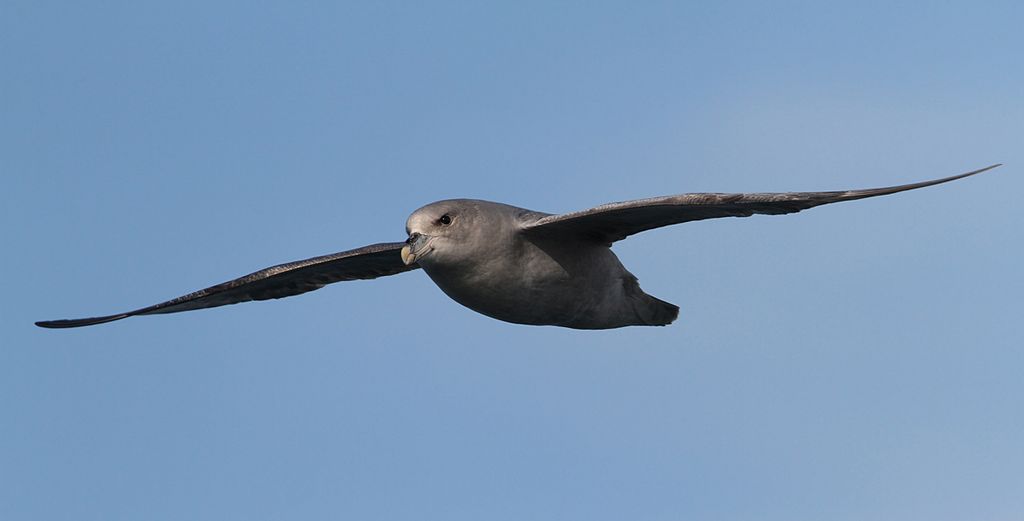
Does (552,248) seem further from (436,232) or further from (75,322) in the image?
(75,322)

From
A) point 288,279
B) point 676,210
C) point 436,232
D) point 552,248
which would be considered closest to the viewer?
point 436,232

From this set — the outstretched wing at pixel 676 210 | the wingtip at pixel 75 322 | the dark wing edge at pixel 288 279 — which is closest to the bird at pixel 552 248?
the outstretched wing at pixel 676 210

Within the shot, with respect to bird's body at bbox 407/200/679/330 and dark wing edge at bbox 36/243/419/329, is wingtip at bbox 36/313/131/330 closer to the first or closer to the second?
dark wing edge at bbox 36/243/419/329

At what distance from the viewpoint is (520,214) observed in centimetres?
1385

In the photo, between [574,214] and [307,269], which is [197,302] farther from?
[574,214]

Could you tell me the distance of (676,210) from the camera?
44.1 feet

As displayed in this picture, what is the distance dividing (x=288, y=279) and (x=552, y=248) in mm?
4323

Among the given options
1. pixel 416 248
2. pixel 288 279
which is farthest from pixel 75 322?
pixel 416 248

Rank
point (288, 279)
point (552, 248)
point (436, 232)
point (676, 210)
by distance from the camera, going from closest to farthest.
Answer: point (436, 232) < point (676, 210) < point (552, 248) < point (288, 279)

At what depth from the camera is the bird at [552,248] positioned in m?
12.9

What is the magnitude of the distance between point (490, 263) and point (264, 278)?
4.07 meters

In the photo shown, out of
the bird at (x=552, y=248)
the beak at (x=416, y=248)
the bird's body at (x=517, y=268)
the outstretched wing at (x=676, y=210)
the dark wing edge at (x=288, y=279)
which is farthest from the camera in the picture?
the dark wing edge at (x=288, y=279)

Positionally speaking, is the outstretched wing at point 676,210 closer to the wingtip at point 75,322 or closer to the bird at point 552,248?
the bird at point 552,248

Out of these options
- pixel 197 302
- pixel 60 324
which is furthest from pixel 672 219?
pixel 60 324
